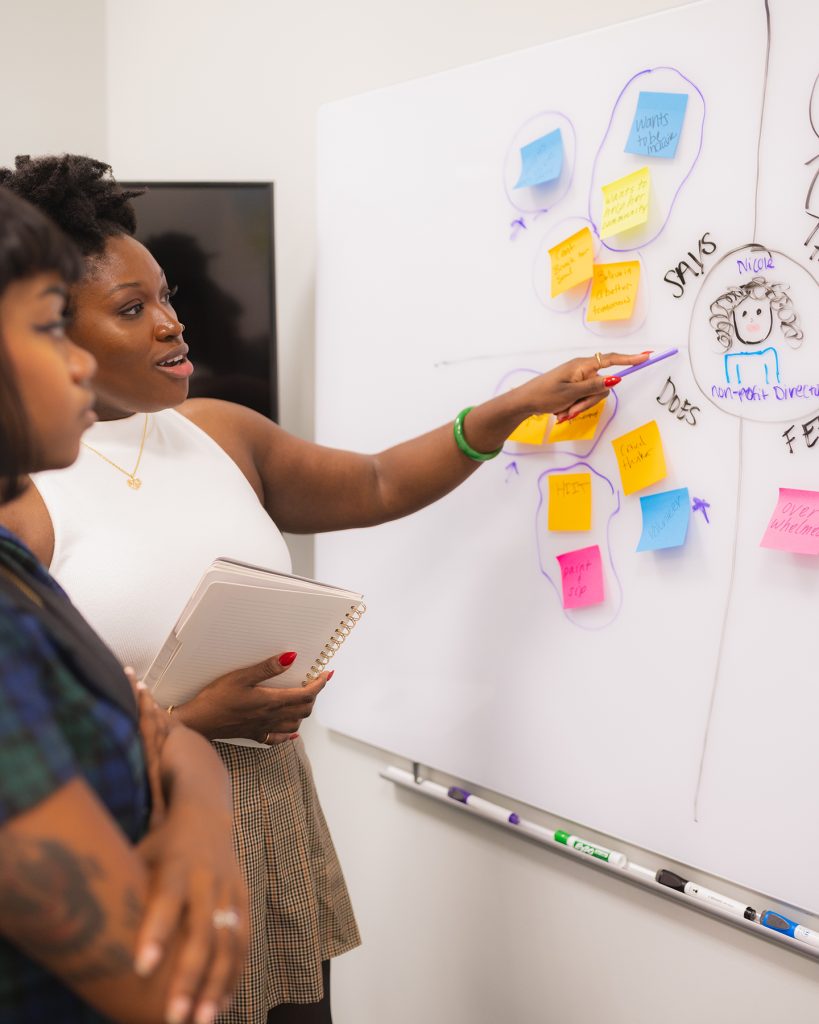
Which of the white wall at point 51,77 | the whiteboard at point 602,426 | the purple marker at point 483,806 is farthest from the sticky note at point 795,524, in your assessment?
the white wall at point 51,77

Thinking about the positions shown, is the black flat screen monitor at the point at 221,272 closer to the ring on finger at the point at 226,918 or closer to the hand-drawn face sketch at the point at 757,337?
the hand-drawn face sketch at the point at 757,337

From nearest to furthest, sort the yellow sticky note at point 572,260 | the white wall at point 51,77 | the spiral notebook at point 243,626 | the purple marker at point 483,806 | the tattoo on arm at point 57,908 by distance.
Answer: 1. the tattoo on arm at point 57,908
2. the spiral notebook at point 243,626
3. the yellow sticky note at point 572,260
4. the purple marker at point 483,806
5. the white wall at point 51,77

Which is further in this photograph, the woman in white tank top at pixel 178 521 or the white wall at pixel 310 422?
the white wall at pixel 310 422

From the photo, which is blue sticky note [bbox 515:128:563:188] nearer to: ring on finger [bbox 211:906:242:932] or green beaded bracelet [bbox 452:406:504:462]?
green beaded bracelet [bbox 452:406:504:462]

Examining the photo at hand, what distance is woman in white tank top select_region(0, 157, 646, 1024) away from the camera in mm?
1093

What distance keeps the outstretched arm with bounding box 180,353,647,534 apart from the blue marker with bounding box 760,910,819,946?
679 mm

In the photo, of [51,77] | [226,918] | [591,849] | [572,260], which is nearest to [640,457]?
[572,260]

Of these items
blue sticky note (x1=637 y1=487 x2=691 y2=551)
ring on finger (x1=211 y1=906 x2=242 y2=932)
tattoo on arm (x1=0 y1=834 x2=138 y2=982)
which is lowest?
ring on finger (x1=211 y1=906 x2=242 y2=932)

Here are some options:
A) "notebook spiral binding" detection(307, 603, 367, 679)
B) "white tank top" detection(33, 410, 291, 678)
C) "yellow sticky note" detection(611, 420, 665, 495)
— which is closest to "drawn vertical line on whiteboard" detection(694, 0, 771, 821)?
"yellow sticky note" detection(611, 420, 665, 495)

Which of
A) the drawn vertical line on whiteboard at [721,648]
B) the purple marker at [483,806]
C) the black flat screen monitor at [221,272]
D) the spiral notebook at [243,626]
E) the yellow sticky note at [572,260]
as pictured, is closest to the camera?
the spiral notebook at [243,626]

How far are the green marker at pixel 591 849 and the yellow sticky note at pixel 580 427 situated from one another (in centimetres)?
56

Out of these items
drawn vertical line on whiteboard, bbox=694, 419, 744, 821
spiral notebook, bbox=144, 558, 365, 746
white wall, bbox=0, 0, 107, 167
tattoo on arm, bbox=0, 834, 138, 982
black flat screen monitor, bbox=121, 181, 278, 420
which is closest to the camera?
tattoo on arm, bbox=0, 834, 138, 982

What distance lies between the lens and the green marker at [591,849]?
1274 millimetres

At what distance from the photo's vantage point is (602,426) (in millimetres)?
1260
